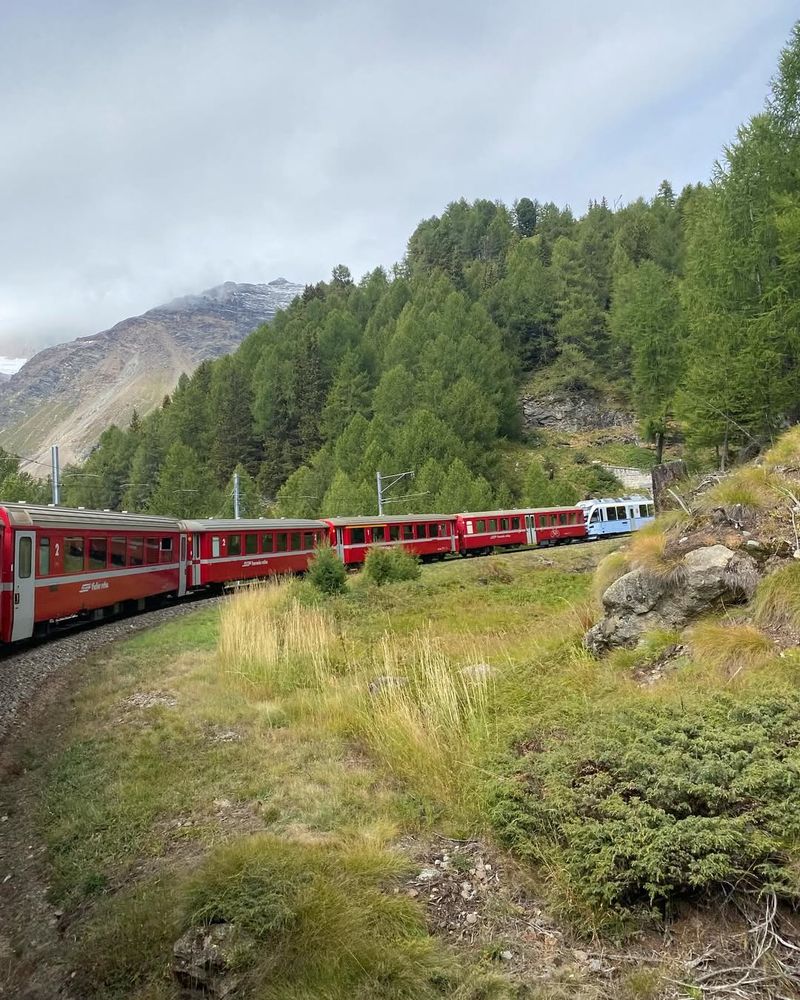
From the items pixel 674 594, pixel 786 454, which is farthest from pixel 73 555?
pixel 786 454

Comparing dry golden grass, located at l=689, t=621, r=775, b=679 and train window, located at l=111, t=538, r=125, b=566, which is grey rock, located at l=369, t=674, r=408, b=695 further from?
train window, located at l=111, t=538, r=125, b=566

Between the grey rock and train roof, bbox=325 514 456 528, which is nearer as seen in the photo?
the grey rock

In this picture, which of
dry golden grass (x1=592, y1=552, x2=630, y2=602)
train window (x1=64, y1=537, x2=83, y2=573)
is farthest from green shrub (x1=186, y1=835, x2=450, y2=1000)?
train window (x1=64, y1=537, x2=83, y2=573)

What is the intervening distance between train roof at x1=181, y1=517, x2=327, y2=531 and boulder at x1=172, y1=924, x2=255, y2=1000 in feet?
56.5

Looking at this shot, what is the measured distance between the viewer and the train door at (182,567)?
1909cm

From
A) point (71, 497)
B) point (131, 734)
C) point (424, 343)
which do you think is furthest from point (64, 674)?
point (71, 497)

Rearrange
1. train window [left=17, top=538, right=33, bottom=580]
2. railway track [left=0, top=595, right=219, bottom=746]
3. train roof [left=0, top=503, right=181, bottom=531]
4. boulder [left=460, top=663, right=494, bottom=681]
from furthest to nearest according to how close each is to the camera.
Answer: train roof [left=0, top=503, right=181, bottom=531] → train window [left=17, top=538, right=33, bottom=580] → railway track [left=0, top=595, right=219, bottom=746] → boulder [left=460, top=663, right=494, bottom=681]

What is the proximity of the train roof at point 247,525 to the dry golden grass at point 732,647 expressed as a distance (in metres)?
16.8

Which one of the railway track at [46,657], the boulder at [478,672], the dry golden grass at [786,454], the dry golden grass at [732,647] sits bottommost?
the railway track at [46,657]

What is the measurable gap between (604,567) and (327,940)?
22.8 feet

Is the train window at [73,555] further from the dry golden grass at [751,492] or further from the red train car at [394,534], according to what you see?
the dry golden grass at [751,492]

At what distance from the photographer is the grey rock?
21.6 ft

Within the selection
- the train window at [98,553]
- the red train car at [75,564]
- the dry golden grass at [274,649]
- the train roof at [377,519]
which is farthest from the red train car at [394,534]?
the dry golden grass at [274,649]

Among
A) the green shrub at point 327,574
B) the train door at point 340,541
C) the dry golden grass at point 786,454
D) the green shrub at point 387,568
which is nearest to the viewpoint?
the dry golden grass at point 786,454
